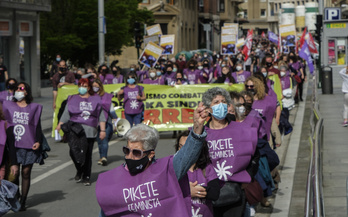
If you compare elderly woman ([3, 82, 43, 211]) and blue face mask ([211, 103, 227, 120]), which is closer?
blue face mask ([211, 103, 227, 120])

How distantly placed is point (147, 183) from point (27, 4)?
27.6 metres

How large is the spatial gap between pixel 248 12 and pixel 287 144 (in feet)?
557

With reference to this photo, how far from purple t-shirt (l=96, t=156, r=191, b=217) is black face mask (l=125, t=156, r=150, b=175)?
54 millimetres

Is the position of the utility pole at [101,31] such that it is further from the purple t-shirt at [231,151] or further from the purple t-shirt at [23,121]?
the purple t-shirt at [231,151]

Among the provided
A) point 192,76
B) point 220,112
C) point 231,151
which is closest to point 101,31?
point 192,76

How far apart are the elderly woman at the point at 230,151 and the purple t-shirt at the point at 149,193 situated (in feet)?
5.40

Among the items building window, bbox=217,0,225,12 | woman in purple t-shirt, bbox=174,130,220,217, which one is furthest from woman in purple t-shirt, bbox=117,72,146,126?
building window, bbox=217,0,225,12

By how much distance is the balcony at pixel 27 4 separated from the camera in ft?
97.3

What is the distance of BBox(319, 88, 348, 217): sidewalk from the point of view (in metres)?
10.3

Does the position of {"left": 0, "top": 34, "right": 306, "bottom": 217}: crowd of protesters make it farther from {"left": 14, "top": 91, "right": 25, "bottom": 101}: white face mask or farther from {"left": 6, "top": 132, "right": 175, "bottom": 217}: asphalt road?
{"left": 6, "top": 132, "right": 175, "bottom": 217}: asphalt road

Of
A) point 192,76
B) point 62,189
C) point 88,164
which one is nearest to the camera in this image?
point 62,189

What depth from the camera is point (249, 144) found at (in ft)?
21.7

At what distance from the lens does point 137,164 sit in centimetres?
474

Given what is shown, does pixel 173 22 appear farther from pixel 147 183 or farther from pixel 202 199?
pixel 147 183
